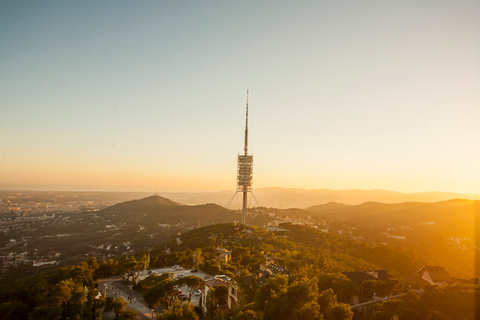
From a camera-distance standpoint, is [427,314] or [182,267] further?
[182,267]

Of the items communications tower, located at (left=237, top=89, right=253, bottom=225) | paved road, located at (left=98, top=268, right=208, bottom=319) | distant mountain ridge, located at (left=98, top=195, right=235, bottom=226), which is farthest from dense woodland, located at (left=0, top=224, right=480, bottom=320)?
distant mountain ridge, located at (left=98, top=195, right=235, bottom=226)

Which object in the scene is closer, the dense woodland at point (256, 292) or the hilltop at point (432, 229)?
the dense woodland at point (256, 292)

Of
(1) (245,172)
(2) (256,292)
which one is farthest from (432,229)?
(2) (256,292)

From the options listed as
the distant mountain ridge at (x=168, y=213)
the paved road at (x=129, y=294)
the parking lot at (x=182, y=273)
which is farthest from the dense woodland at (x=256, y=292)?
the distant mountain ridge at (x=168, y=213)

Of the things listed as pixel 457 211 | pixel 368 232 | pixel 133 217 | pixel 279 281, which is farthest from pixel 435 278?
pixel 133 217

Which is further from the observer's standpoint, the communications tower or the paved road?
the communications tower

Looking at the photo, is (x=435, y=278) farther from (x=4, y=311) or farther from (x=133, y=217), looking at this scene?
(x=133, y=217)

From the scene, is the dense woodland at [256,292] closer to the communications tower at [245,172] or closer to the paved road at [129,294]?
the paved road at [129,294]

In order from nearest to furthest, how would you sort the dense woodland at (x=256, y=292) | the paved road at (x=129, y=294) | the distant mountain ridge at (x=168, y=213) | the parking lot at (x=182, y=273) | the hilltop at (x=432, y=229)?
the dense woodland at (x=256, y=292) < the paved road at (x=129, y=294) < the parking lot at (x=182, y=273) < the hilltop at (x=432, y=229) < the distant mountain ridge at (x=168, y=213)

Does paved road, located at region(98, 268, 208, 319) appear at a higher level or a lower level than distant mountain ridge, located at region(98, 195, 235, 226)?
higher

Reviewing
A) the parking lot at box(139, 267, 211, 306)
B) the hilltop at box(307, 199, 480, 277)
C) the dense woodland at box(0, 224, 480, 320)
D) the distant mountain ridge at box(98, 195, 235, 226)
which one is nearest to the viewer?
the dense woodland at box(0, 224, 480, 320)

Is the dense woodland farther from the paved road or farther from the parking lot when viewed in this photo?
the parking lot
